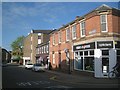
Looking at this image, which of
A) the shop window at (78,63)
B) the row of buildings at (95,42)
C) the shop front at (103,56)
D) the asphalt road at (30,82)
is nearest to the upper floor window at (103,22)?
the row of buildings at (95,42)

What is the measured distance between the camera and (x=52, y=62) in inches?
1576

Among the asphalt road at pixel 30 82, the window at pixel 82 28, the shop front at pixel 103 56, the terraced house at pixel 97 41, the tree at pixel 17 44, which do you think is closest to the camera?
→ the asphalt road at pixel 30 82

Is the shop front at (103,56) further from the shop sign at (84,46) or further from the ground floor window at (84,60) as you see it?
the ground floor window at (84,60)

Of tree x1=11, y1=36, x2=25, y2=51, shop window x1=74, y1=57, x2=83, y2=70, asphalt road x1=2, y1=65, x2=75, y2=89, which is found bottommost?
asphalt road x1=2, y1=65, x2=75, y2=89

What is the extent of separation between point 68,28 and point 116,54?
10.6 meters

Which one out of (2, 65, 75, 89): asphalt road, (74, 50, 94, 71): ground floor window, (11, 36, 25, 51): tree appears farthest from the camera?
(11, 36, 25, 51): tree

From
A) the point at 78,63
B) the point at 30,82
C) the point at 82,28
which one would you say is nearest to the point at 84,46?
the point at 82,28

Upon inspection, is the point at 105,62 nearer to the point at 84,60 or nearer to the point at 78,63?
the point at 84,60

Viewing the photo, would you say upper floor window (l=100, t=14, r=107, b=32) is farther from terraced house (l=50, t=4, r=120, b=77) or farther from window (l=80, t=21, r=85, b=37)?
window (l=80, t=21, r=85, b=37)

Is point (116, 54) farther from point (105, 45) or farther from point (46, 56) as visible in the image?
point (46, 56)

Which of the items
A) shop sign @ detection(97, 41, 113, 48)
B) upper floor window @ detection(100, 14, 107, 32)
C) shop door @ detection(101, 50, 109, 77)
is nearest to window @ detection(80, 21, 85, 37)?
upper floor window @ detection(100, 14, 107, 32)

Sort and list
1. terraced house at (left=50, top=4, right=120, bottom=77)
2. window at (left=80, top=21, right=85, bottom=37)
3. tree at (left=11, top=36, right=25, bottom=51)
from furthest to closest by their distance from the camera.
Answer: tree at (left=11, top=36, right=25, bottom=51) < window at (left=80, top=21, right=85, bottom=37) < terraced house at (left=50, top=4, right=120, bottom=77)

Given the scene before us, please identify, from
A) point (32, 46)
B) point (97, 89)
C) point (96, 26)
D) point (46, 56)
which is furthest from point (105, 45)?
point (32, 46)

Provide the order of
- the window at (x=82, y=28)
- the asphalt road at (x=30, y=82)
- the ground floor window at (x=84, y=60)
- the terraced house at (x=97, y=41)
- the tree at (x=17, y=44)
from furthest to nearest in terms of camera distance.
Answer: the tree at (x=17, y=44)
the window at (x=82, y=28)
the ground floor window at (x=84, y=60)
the terraced house at (x=97, y=41)
the asphalt road at (x=30, y=82)
